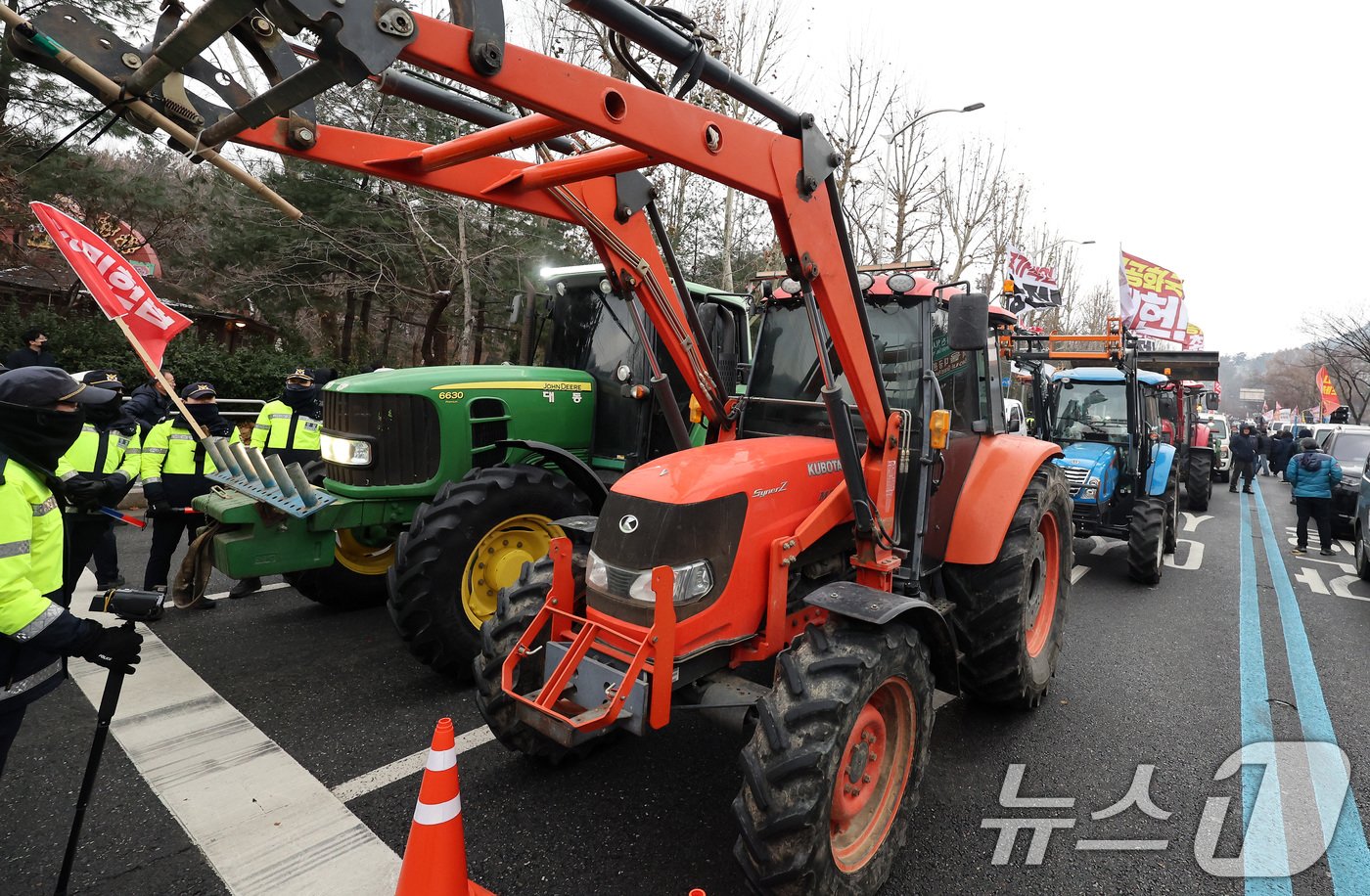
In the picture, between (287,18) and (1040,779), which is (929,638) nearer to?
(1040,779)

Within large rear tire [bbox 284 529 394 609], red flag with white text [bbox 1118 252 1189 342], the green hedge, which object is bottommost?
large rear tire [bbox 284 529 394 609]

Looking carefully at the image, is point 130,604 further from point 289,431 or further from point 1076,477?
point 1076,477

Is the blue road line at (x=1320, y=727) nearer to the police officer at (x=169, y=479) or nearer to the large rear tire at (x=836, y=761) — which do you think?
the large rear tire at (x=836, y=761)

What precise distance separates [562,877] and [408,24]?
116 inches

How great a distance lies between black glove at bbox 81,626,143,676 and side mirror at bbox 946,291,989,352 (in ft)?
11.5

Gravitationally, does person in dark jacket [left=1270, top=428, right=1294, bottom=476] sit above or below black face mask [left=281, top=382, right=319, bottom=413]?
below

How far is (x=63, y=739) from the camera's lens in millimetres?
3582

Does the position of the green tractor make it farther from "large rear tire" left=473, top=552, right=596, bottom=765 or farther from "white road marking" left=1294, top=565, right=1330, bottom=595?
"white road marking" left=1294, top=565, right=1330, bottom=595

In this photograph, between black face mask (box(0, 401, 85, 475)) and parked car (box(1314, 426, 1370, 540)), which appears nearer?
black face mask (box(0, 401, 85, 475))

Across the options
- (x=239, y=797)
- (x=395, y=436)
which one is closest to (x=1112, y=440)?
(x=395, y=436)

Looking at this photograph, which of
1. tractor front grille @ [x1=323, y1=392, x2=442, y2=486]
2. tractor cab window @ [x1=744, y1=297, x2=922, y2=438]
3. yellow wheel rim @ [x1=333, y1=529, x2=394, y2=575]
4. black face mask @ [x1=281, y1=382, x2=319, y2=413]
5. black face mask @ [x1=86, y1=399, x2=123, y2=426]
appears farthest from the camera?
black face mask @ [x1=281, y1=382, x2=319, y2=413]

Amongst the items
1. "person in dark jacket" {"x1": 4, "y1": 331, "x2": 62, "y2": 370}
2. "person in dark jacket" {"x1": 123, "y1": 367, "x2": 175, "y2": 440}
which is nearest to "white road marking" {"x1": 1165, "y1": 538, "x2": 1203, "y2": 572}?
"person in dark jacket" {"x1": 123, "y1": 367, "x2": 175, "y2": 440}

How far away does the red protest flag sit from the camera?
16.9 feet

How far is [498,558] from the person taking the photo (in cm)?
453
